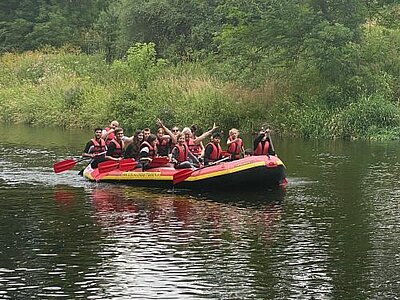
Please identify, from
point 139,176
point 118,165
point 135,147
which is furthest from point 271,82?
point 139,176

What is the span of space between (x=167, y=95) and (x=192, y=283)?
21.9m

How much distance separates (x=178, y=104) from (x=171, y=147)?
11.5 metres

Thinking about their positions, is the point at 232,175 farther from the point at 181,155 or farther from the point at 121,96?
the point at 121,96

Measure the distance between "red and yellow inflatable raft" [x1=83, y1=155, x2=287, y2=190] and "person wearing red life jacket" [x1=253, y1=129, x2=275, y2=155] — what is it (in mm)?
541

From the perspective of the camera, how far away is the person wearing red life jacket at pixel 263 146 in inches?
721

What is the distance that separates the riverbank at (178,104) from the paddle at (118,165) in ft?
35.2

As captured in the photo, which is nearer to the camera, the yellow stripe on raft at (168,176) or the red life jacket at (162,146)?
the yellow stripe on raft at (168,176)

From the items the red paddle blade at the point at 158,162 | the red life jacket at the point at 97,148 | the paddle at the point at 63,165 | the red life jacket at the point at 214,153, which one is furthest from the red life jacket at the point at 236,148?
the paddle at the point at 63,165

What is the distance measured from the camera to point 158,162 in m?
18.8

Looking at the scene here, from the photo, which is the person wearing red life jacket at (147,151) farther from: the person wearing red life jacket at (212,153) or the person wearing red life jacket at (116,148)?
the person wearing red life jacket at (212,153)

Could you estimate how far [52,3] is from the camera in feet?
186

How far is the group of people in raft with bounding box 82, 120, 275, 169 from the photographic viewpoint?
1853cm

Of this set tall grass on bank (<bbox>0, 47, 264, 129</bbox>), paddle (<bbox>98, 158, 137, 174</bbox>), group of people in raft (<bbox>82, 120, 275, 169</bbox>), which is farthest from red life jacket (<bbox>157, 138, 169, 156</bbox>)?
tall grass on bank (<bbox>0, 47, 264, 129</bbox>)

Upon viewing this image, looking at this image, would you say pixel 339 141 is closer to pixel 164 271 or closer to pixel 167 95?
pixel 167 95
